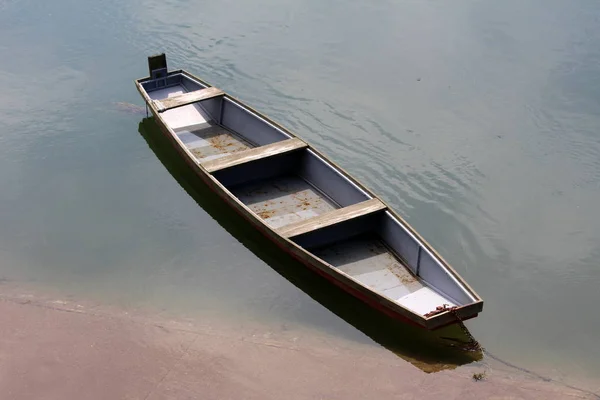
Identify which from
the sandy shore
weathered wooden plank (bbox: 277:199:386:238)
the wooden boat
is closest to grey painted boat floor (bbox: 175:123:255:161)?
the wooden boat

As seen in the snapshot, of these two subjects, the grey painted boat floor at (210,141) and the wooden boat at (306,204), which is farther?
the grey painted boat floor at (210,141)

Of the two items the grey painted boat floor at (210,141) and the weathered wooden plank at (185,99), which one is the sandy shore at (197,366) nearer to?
the grey painted boat floor at (210,141)

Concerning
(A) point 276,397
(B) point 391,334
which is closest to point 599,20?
(B) point 391,334

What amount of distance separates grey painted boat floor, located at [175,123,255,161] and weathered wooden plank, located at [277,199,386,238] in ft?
15.4

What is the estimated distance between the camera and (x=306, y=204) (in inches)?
671

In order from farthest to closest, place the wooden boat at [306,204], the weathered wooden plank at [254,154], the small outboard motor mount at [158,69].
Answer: the small outboard motor mount at [158,69], the weathered wooden plank at [254,154], the wooden boat at [306,204]

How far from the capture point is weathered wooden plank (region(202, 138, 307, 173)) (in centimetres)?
1698

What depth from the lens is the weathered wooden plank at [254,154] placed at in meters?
17.0

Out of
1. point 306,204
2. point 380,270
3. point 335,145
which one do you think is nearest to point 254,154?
point 306,204

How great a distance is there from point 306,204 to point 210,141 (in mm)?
4137

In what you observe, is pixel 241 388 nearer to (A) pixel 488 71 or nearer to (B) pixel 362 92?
(B) pixel 362 92

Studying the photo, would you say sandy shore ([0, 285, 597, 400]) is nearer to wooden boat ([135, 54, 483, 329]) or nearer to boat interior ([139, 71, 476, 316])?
wooden boat ([135, 54, 483, 329])

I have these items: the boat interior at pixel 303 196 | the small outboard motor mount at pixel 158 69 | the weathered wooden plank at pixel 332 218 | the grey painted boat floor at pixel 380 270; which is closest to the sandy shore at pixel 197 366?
the grey painted boat floor at pixel 380 270

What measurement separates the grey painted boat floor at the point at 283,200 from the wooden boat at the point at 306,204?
0.02 meters
